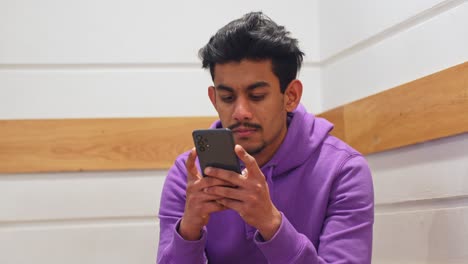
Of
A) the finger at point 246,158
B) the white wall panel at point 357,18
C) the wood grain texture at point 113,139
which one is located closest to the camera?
the finger at point 246,158

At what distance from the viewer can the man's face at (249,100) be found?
4.88 feet

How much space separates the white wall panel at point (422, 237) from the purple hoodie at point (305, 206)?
0.18 meters

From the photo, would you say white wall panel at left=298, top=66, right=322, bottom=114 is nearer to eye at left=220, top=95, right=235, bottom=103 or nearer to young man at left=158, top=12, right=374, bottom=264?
young man at left=158, top=12, right=374, bottom=264

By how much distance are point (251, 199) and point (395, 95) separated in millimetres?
643

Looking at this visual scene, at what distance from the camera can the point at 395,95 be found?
5.67 feet

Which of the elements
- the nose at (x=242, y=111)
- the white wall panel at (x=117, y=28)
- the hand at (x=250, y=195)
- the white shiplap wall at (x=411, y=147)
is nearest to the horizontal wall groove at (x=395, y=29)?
the white shiplap wall at (x=411, y=147)

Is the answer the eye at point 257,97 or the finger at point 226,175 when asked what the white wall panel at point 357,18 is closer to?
the eye at point 257,97

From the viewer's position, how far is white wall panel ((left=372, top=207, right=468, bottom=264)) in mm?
1480

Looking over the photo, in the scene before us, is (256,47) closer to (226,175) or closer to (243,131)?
(243,131)

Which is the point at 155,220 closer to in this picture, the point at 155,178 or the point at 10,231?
the point at 155,178

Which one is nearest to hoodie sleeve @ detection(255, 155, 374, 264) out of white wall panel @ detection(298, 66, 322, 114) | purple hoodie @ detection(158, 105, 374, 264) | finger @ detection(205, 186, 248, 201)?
purple hoodie @ detection(158, 105, 374, 264)

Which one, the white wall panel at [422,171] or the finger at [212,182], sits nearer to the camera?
the finger at [212,182]

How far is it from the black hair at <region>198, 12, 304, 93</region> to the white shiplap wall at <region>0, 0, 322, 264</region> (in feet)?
1.80

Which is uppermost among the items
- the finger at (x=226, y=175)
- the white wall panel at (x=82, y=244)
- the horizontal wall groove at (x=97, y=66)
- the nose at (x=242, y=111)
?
the horizontal wall groove at (x=97, y=66)
